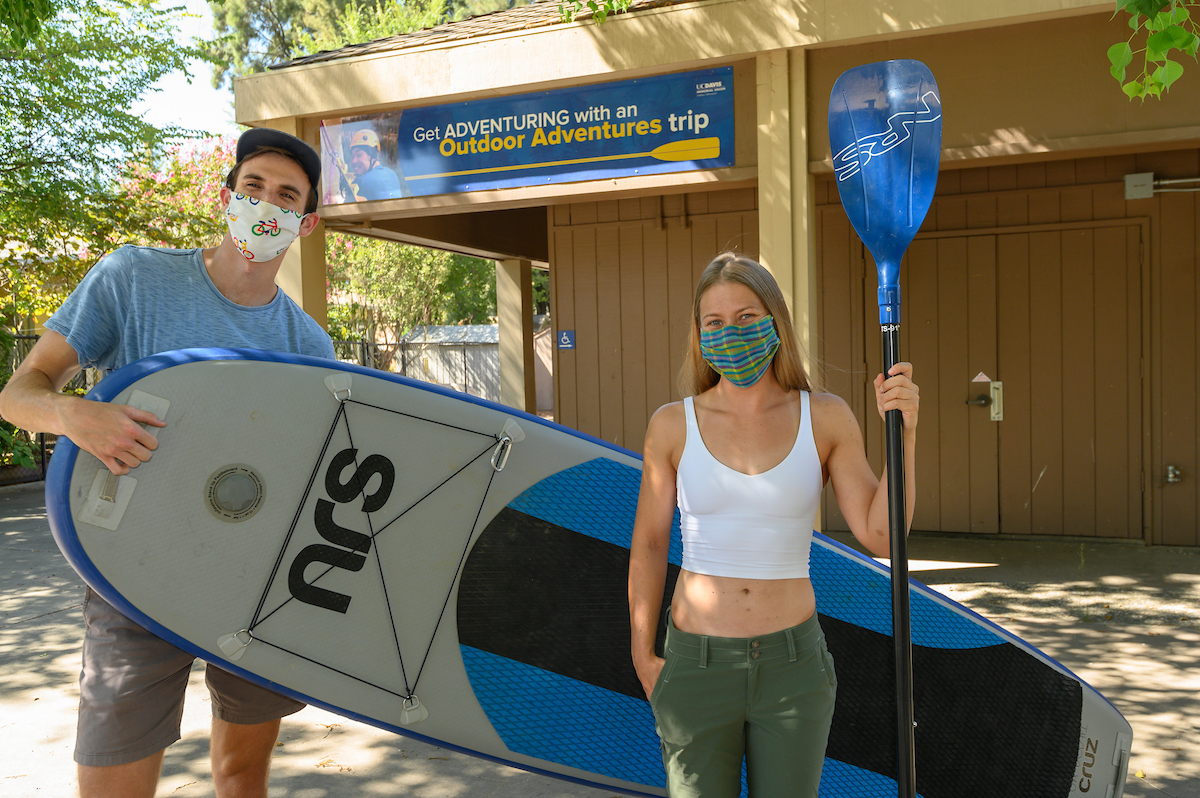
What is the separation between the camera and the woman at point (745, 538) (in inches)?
69.2

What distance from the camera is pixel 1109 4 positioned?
15.9 feet

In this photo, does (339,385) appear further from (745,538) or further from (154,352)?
(745,538)

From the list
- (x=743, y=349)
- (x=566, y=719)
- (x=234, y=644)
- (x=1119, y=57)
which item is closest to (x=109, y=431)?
(x=234, y=644)

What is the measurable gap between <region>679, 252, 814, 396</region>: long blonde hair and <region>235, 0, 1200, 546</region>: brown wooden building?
3622 millimetres

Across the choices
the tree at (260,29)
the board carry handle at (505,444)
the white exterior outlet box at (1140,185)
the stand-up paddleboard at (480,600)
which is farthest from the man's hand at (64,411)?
the tree at (260,29)

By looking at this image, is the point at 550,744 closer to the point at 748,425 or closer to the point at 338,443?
the point at 338,443

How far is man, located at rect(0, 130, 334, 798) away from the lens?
78.9 inches

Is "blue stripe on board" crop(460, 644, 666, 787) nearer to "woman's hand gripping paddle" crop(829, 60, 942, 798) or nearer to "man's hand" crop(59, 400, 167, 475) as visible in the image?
"woman's hand gripping paddle" crop(829, 60, 942, 798)

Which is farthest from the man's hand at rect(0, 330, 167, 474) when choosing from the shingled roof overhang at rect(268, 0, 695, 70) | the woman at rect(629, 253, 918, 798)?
the shingled roof overhang at rect(268, 0, 695, 70)

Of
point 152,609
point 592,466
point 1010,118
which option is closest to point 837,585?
point 592,466

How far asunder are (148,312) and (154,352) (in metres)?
0.11

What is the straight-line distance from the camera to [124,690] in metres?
2.03

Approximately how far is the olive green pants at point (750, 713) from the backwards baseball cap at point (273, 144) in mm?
1674

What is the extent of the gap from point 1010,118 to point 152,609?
16.8 feet
